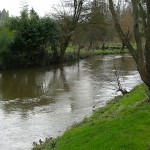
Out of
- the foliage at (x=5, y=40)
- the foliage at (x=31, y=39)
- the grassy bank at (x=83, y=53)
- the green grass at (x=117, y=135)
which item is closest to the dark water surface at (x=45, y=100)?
the foliage at (x=5, y=40)

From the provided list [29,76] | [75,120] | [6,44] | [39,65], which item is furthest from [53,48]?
[75,120]

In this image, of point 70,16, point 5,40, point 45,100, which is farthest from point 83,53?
point 45,100

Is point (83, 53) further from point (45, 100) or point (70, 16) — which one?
point (45, 100)

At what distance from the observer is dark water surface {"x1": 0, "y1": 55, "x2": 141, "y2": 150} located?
1662 cm

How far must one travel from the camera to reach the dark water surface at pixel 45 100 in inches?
655

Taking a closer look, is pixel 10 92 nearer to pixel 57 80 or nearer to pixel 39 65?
pixel 57 80

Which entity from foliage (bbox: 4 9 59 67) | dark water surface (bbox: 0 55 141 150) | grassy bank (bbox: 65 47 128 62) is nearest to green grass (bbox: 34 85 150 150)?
dark water surface (bbox: 0 55 141 150)

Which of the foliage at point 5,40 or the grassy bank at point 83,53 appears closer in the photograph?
the foliage at point 5,40

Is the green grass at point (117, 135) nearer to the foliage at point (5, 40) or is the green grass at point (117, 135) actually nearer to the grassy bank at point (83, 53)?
the foliage at point (5, 40)

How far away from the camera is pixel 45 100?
80.0 feet

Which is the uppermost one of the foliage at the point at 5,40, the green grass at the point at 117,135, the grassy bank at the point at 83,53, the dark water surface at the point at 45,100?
the foliage at the point at 5,40

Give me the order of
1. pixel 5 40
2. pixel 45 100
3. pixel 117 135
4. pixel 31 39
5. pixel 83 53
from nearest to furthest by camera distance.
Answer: pixel 117 135, pixel 45 100, pixel 5 40, pixel 31 39, pixel 83 53

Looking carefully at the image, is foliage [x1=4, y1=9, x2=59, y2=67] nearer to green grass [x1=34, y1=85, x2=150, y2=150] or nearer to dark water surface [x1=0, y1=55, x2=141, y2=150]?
dark water surface [x1=0, y1=55, x2=141, y2=150]

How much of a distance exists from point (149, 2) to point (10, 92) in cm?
1875
